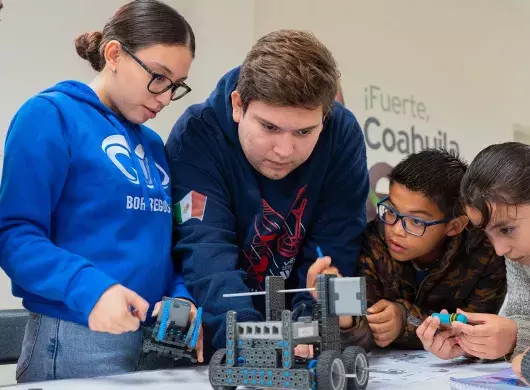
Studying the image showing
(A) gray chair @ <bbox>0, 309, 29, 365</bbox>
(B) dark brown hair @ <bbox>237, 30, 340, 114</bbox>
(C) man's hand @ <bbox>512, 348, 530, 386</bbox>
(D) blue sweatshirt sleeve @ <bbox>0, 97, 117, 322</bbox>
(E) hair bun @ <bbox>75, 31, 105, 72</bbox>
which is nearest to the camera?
(C) man's hand @ <bbox>512, 348, 530, 386</bbox>

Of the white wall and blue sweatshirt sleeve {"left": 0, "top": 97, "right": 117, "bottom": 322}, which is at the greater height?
the white wall

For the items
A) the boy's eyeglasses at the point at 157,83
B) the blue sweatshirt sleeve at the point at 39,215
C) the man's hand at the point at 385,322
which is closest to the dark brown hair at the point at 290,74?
the boy's eyeglasses at the point at 157,83

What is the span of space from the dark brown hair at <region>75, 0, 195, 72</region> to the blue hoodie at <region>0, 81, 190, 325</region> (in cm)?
13

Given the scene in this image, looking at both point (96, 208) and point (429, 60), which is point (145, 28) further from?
point (429, 60)

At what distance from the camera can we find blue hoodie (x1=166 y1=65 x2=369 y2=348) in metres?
1.29

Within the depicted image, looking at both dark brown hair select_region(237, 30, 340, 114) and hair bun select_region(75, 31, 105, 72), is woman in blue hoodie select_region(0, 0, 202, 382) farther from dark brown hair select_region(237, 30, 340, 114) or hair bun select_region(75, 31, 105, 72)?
dark brown hair select_region(237, 30, 340, 114)

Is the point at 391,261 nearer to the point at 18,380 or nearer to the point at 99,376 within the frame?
the point at 99,376

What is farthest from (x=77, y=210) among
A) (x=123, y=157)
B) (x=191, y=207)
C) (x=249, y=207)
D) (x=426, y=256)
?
(x=426, y=256)

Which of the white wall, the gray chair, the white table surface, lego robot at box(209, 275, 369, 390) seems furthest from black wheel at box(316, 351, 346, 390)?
the white wall

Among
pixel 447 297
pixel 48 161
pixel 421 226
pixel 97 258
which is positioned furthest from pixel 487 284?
pixel 48 161

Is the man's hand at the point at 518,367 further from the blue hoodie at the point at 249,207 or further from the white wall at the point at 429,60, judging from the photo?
the white wall at the point at 429,60

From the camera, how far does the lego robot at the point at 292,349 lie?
0.83m

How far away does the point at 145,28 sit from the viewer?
130 cm

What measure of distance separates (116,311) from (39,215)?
9.8 inches
